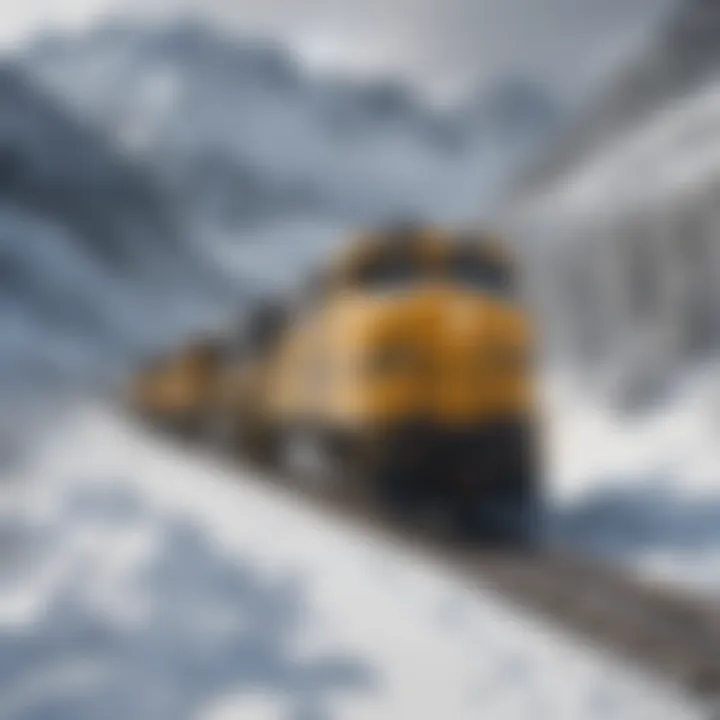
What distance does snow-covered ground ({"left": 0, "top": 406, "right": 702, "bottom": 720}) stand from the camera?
102 cm

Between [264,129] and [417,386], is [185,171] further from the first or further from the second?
[417,386]

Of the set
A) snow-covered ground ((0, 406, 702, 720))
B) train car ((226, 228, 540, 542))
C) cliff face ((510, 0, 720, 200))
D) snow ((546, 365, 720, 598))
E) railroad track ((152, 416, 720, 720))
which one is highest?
cliff face ((510, 0, 720, 200))

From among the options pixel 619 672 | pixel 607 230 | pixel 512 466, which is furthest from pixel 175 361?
pixel 619 672

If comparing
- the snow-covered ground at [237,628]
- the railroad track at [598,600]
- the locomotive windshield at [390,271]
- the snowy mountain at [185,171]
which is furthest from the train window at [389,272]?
the snow-covered ground at [237,628]

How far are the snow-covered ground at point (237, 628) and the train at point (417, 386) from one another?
0.36 m

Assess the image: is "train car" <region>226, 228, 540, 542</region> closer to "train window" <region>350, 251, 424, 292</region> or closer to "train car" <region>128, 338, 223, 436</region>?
"train window" <region>350, 251, 424, 292</region>

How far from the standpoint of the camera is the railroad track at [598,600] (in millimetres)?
1111

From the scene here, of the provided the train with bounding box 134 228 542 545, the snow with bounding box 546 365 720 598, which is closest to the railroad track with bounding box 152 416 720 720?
the snow with bounding box 546 365 720 598

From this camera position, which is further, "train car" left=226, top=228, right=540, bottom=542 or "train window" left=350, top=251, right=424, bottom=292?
A: "train car" left=226, top=228, right=540, bottom=542

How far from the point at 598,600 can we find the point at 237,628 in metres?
0.38

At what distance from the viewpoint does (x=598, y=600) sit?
126cm

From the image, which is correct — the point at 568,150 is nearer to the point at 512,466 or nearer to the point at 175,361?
the point at 512,466

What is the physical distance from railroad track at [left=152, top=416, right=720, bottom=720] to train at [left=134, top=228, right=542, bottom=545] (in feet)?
0.46

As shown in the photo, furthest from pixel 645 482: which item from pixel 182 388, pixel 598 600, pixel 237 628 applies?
pixel 182 388
